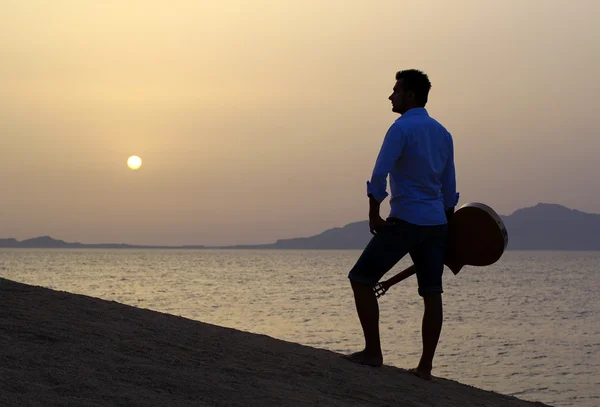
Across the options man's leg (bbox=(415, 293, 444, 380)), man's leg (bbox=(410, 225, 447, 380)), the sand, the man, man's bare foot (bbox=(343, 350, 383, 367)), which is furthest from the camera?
man's bare foot (bbox=(343, 350, 383, 367))

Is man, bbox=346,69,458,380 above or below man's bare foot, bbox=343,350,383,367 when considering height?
above

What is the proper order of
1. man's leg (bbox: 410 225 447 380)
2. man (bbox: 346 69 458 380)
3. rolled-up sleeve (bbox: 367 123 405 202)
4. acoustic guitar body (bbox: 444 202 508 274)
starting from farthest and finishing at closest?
acoustic guitar body (bbox: 444 202 508 274), man's leg (bbox: 410 225 447 380), man (bbox: 346 69 458 380), rolled-up sleeve (bbox: 367 123 405 202)

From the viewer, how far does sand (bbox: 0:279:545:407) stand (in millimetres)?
4672

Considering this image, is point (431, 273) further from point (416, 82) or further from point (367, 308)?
point (416, 82)

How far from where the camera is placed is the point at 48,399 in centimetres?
430

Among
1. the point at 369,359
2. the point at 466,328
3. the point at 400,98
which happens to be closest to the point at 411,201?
the point at 400,98

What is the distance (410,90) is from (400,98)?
10 centimetres

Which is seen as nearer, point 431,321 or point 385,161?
point 385,161

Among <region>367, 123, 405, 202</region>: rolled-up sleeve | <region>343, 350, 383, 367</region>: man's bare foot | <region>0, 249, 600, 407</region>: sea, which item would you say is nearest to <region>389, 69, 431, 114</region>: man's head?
<region>367, 123, 405, 202</region>: rolled-up sleeve

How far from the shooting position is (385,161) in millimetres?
5910

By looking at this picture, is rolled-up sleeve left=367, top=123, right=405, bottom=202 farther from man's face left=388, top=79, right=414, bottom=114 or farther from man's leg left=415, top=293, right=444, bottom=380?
man's leg left=415, top=293, right=444, bottom=380

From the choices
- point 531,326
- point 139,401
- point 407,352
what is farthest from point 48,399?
point 531,326

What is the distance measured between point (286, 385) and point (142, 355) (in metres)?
1.04

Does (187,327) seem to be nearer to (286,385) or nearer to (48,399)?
(286,385)
